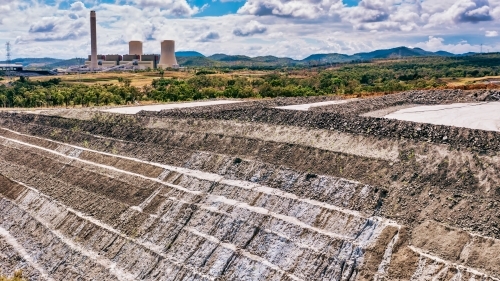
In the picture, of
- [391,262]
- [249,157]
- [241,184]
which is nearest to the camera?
[391,262]

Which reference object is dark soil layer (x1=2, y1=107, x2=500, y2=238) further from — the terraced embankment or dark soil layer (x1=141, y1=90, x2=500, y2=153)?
dark soil layer (x1=141, y1=90, x2=500, y2=153)

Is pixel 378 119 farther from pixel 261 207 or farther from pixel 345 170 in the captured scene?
pixel 261 207

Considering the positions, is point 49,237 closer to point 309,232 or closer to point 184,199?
point 184,199

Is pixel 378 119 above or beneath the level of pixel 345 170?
above

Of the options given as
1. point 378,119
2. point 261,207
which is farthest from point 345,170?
point 378,119

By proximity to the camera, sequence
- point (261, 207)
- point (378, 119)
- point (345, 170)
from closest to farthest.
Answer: point (261, 207) < point (345, 170) < point (378, 119)

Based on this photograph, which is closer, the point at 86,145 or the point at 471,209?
the point at 471,209

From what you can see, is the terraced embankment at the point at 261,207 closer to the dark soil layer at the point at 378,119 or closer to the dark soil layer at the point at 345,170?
the dark soil layer at the point at 345,170

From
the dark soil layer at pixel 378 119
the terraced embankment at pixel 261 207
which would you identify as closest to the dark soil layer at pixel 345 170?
the terraced embankment at pixel 261 207

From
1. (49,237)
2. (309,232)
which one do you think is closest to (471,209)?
(309,232)
